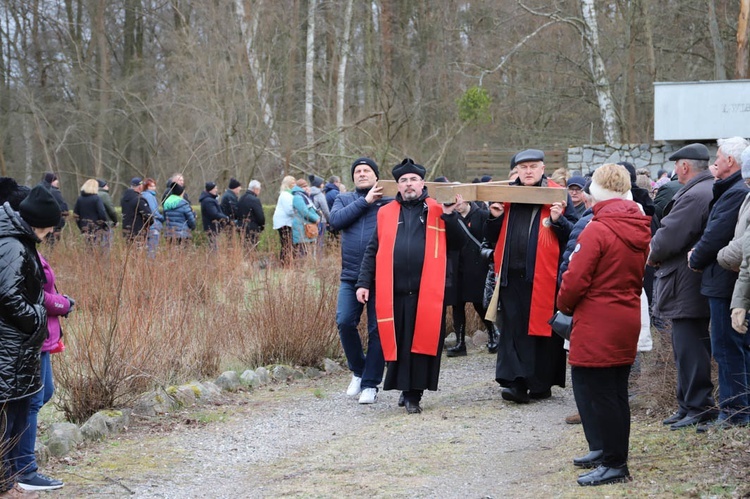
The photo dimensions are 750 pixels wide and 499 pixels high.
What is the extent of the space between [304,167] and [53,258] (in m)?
12.0

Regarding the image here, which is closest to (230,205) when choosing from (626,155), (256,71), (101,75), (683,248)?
(256,71)

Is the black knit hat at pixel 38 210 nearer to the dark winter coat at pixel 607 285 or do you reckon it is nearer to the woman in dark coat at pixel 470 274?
the dark winter coat at pixel 607 285

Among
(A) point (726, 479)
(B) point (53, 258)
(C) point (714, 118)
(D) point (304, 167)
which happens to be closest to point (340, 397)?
(A) point (726, 479)


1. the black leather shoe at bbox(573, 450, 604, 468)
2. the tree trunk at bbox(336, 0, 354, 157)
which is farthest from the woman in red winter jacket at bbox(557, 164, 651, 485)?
the tree trunk at bbox(336, 0, 354, 157)

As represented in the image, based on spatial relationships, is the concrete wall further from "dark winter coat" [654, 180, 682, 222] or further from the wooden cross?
the wooden cross

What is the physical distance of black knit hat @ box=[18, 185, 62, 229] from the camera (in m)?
5.25

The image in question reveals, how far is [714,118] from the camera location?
942 inches

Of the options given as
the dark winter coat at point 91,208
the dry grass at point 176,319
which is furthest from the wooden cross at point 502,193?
the dark winter coat at point 91,208

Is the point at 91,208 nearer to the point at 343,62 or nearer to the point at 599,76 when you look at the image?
the point at 343,62

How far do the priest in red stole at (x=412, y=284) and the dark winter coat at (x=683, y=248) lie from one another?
69.1 inches

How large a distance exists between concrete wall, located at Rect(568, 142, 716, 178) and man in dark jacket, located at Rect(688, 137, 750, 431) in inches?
740

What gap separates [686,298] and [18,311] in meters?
4.16

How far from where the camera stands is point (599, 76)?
25.7 m

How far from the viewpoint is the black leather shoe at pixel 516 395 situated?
Answer: 25.9 feet
